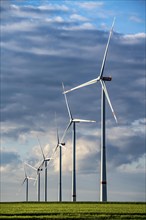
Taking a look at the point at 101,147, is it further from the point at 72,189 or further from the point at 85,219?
the point at 85,219

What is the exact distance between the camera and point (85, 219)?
169ft

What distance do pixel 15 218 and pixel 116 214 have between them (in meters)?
Result: 10.4

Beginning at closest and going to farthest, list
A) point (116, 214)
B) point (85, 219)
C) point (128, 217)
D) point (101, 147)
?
point (85, 219) → point (128, 217) → point (116, 214) → point (101, 147)

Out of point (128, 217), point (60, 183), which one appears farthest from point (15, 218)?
point (60, 183)

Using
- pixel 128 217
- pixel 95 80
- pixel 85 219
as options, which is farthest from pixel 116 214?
pixel 95 80

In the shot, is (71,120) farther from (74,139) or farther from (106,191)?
(106,191)

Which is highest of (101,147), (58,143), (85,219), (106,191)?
(58,143)

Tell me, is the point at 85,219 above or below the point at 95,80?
below

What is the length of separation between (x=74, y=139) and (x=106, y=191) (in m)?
18.3

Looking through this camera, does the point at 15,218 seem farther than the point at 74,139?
No

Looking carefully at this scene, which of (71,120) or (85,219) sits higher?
(71,120)

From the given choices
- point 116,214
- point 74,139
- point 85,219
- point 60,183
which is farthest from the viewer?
point 60,183

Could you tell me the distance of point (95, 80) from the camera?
85.2 metres

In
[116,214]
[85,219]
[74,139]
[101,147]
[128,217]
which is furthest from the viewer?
[74,139]
